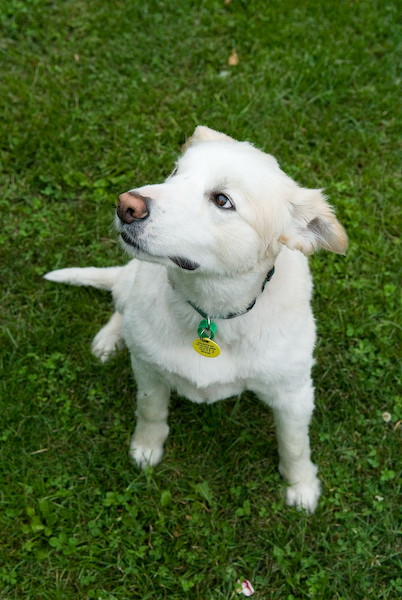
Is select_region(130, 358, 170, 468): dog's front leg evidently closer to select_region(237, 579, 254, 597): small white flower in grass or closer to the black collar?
the black collar

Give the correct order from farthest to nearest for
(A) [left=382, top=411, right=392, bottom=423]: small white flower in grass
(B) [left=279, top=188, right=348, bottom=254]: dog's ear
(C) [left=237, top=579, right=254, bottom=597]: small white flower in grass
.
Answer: (A) [left=382, top=411, right=392, bottom=423]: small white flower in grass
(C) [left=237, top=579, right=254, bottom=597]: small white flower in grass
(B) [left=279, top=188, right=348, bottom=254]: dog's ear

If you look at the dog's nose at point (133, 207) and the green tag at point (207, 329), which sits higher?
the dog's nose at point (133, 207)

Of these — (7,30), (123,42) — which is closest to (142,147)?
(123,42)

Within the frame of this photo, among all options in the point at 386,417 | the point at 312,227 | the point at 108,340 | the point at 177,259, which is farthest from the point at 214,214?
the point at 386,417

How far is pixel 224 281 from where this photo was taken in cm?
271

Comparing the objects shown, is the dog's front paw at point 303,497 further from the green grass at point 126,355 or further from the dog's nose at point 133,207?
the dog's nose at point 133,207

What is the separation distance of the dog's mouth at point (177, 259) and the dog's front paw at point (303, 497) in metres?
1.68

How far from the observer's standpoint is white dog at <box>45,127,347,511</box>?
254 centimetres

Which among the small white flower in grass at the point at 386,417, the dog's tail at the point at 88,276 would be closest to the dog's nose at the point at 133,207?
the dog's tail at the point at 88,276

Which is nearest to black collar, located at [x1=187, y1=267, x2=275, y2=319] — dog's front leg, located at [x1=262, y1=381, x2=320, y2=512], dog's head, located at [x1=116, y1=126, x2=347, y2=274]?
dog's head, located at [x1=116, y1=126, x2=347, y2=274]

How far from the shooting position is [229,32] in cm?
523

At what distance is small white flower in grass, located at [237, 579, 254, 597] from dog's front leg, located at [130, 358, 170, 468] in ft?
2.53

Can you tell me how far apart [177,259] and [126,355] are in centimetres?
165

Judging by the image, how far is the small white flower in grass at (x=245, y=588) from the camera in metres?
3.53
